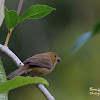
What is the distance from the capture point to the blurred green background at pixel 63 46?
5656 mm

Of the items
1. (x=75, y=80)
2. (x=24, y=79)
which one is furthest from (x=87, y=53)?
(x=24, y=79)

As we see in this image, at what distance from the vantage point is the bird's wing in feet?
4.99

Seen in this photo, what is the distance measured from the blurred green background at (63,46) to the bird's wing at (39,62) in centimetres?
335

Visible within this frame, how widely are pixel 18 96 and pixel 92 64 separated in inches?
65.6

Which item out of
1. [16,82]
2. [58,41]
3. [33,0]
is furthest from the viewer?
[58,41]

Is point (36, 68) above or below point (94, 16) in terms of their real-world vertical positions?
above

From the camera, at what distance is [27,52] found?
19.6 ft

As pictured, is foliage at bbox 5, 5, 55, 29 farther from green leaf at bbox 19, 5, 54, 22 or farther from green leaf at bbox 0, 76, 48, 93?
green leaf at bbox 0, 76, 48, 93

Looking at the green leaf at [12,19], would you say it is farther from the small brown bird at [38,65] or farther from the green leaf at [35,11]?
the small brown bird at [38,65]

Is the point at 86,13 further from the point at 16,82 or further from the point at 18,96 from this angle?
the point at 16,82

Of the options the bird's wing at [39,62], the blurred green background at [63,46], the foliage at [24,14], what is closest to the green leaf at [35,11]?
the foliage at [24,14]

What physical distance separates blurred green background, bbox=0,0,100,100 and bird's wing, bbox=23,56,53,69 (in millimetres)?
3350

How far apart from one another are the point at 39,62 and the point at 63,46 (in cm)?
541

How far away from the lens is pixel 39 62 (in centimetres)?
163
